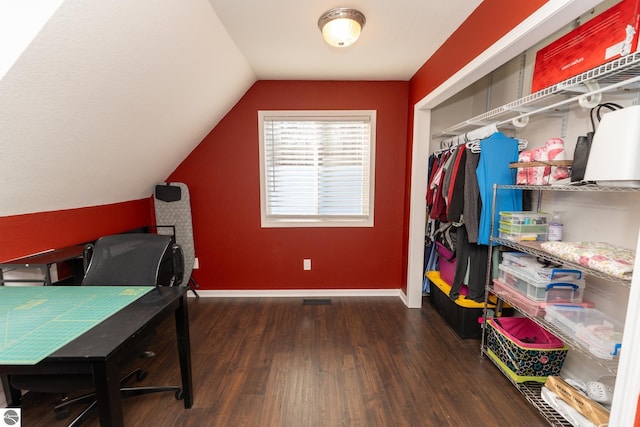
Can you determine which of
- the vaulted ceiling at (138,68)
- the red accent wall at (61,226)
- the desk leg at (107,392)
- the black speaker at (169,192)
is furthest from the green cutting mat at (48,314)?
the black speaker at (169,192)

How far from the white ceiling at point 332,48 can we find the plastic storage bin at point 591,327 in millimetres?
1931

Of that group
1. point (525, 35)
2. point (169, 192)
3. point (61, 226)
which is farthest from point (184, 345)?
point (525, 35)

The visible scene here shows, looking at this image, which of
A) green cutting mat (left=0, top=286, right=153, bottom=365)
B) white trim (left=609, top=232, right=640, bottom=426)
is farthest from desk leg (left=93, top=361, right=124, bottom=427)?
white trim (left=609, top=232, right=640, bottom=426)

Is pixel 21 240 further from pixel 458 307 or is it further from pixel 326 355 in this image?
pixel 458 307

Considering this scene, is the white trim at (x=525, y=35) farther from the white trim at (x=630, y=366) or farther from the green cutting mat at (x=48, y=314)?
the green cutting mat at (x=48, y=314)

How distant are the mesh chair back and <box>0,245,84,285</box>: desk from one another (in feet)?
1.00

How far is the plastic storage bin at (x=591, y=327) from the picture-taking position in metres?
1.26

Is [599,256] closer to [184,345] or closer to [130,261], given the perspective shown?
[184,345]

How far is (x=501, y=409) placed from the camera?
1620mm

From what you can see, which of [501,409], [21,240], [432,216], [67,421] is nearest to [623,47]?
[432,216]

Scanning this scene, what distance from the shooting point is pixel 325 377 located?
6.15 ft

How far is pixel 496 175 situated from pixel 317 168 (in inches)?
69.0

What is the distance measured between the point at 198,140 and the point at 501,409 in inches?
134

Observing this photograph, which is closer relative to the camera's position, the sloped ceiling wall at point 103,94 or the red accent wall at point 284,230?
the sloped ceiling wall at point 103,94
